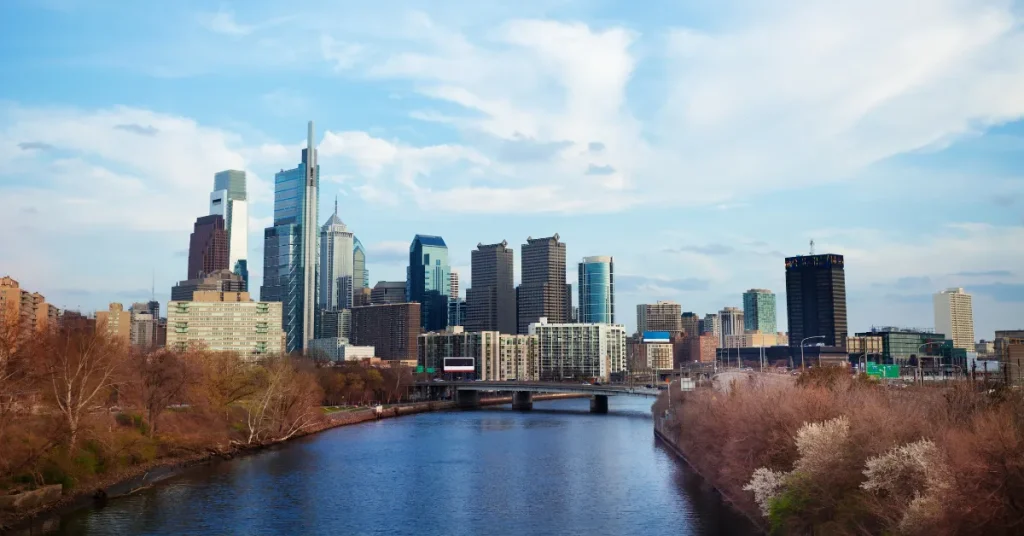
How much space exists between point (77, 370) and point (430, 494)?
28.3 meters

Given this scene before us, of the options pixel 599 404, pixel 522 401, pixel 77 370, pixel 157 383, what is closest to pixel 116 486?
pixel 77 370

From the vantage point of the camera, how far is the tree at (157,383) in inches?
3241

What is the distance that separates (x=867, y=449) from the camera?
38000 mm

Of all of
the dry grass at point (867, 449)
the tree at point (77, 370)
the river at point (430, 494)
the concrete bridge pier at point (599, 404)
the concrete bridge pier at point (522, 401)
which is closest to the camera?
the dry grass at point (867, 449)

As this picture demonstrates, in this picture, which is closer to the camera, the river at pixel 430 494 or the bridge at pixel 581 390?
the river at pixel 430 494

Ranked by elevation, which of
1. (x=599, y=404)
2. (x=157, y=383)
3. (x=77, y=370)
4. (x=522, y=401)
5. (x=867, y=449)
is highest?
(x=77, y=370)

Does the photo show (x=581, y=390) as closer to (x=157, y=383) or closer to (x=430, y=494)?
(x=157, y=383)

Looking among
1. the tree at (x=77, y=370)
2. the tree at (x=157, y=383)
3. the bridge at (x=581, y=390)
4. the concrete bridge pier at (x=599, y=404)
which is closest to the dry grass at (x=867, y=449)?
the tree at (x=77, y=370)

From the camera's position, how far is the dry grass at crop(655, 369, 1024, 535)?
27047mm

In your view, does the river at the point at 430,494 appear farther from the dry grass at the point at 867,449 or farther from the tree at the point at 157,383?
the tree at the point at 157,383

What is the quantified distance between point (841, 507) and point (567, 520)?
2089cm

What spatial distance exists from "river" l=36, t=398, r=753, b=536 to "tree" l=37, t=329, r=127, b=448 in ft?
27.2

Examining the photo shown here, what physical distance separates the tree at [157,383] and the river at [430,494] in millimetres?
8740

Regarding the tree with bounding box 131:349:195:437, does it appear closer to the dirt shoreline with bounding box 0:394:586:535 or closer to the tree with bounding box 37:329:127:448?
the dirt shoreline with bounding box 0:394:586:535
